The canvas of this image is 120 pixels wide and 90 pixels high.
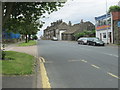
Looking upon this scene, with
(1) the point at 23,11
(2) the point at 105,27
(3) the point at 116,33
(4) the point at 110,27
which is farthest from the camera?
(2) the point at 105,27

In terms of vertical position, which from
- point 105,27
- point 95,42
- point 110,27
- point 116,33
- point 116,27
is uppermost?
point 105,27

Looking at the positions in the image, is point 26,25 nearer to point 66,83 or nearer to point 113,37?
point 66,83

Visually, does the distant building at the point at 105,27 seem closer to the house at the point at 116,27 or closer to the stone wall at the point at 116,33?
the house at the point at 116,27

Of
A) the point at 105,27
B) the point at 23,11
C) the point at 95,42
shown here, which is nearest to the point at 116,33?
the point at 95,42

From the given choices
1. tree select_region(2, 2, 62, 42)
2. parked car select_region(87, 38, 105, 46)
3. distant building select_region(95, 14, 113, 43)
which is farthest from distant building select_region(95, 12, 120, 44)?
tree select_region(2, 2, 62, 42)

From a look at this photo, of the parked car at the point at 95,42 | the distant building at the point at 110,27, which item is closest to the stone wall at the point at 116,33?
the distant building at the point at 110,27

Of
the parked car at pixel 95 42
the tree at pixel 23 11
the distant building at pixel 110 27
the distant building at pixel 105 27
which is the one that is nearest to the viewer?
the tree at pixel 23 11

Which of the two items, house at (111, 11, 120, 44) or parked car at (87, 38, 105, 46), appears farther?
house at (111, 11, 120, 44)

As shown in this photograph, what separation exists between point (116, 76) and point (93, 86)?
7.76 ft

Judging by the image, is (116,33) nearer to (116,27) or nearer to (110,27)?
(116,27)

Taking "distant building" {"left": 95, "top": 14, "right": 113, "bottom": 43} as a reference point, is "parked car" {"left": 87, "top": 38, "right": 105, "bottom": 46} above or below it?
below

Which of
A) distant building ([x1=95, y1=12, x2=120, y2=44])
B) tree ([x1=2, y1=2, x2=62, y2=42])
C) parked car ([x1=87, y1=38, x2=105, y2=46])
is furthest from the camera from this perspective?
Answer: distant building ([x1=95, y1=12, x2=120, y2=44])

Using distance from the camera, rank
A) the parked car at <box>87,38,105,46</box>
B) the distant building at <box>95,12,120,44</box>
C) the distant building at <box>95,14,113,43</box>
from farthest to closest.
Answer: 1. the distant building at <box>95,14,113,43</box>
2. the distant building at <box>95,12,120,44</box>
3. the parked car at <box>87,38,105,46</box>

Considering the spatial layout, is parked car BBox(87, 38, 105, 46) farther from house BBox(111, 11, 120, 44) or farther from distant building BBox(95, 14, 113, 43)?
distant building BBox(95, 14, 113, 43)
